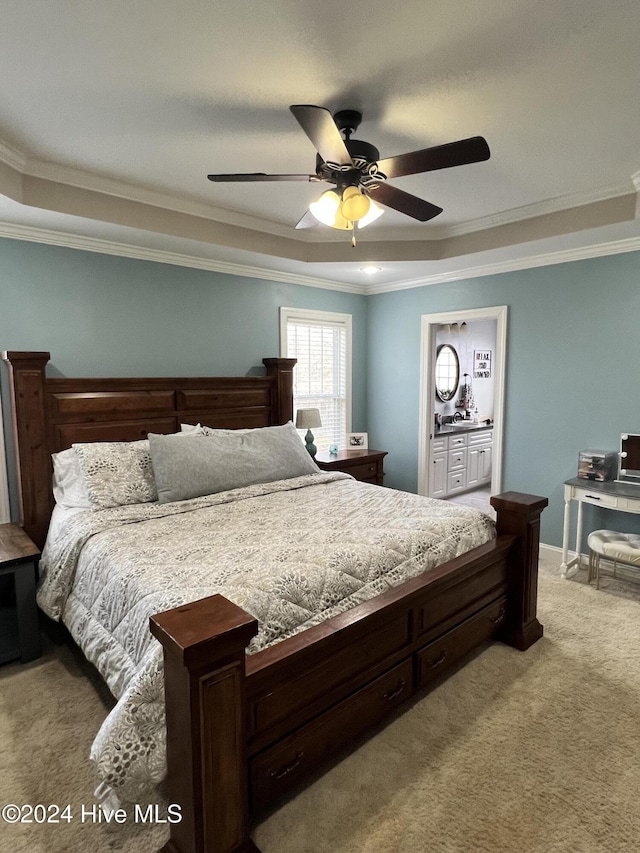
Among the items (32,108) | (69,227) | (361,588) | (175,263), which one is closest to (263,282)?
(175,263)

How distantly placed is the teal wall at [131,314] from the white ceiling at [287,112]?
179 mm

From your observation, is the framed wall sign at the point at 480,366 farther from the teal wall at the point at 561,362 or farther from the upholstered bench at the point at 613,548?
the upholstered bench at the point at 613,548

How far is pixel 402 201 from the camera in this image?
2352mm

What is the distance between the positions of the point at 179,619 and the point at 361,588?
0.88 metres

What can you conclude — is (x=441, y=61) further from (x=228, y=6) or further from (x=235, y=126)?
(x=235, y=126)

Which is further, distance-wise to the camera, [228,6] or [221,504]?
[221,504]

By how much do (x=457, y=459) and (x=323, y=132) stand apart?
15.0ft

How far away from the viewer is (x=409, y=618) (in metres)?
2.06

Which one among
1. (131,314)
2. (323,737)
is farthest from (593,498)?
(131,314)

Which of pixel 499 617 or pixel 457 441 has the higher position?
pixel 457 441

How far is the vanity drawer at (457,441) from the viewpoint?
18.4ft

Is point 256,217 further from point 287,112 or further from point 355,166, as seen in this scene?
point 355,166

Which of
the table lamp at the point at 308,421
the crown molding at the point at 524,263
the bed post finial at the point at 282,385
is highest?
the crown molding at the point at 524,263

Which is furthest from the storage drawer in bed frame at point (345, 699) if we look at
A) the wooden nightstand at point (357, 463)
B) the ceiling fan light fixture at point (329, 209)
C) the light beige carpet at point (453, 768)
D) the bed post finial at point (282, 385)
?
the bed post finial at point (282, 385)
